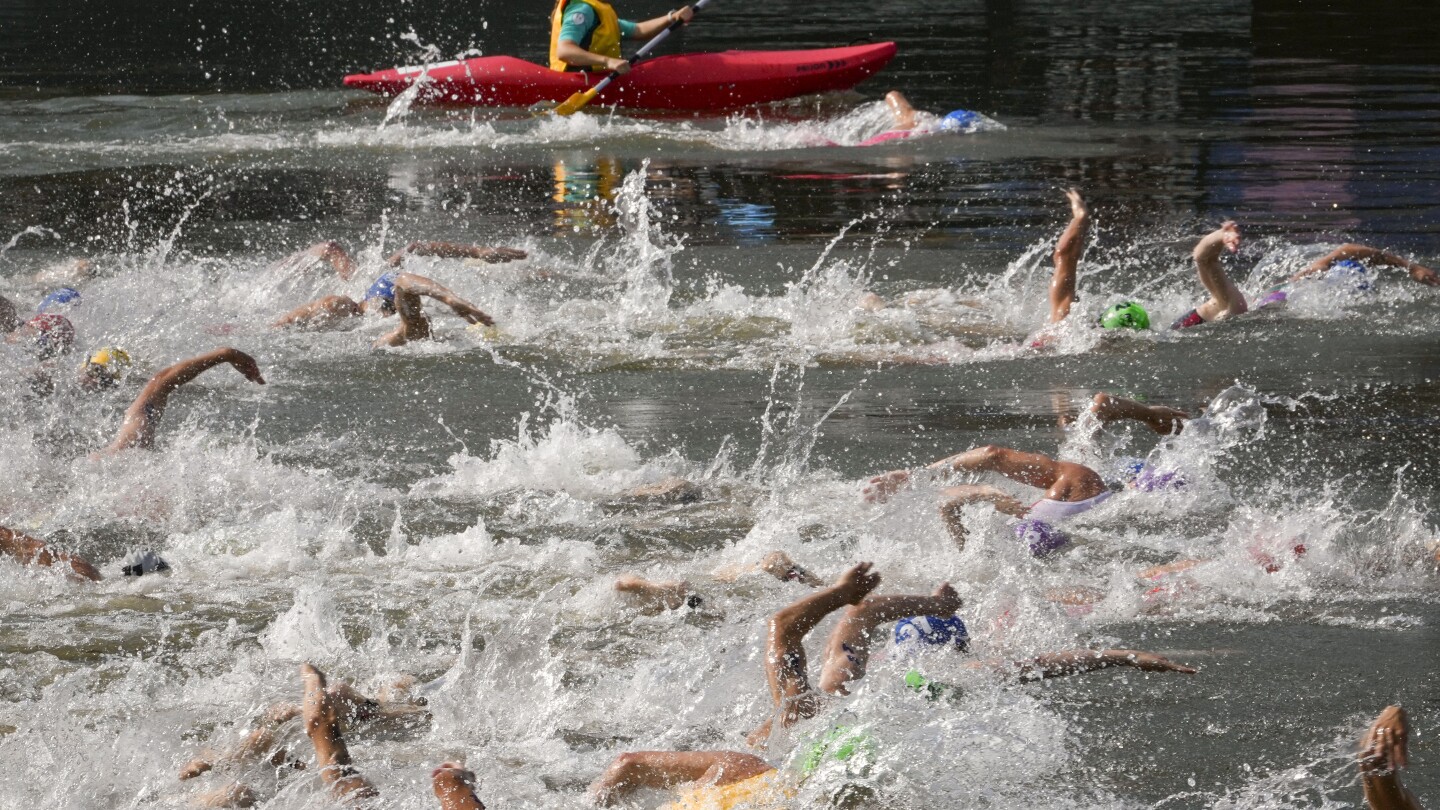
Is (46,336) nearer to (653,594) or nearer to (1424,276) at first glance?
(653,594)

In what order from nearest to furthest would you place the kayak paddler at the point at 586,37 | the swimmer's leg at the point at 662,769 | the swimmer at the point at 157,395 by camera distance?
the swimmer's leg at the point at 662,769, the swimmer at the point at 157,395, the kayak paddler at the point at 586,37

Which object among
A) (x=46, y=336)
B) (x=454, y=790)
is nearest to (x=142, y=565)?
(x=454, y=790)

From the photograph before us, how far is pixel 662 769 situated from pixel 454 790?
544 millimetres

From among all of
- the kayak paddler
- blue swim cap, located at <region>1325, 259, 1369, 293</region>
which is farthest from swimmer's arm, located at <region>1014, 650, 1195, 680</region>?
the kayak paddler

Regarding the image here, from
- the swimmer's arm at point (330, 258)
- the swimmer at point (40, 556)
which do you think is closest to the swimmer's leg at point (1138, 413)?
the swimmer at point (40, 556)

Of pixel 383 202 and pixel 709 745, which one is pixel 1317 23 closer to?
pixel 383 202

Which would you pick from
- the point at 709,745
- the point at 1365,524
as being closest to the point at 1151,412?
the point at 1365,524

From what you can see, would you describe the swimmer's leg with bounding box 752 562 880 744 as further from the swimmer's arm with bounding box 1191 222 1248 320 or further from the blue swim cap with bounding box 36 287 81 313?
the blue swim cap with bounding box 36 287 81 313

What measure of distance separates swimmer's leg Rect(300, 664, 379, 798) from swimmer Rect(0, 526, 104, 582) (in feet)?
5.21

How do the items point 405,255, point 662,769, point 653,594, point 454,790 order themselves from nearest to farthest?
1. point 454,790
2. point 662,769
3. point 653,594
4. point 405,255

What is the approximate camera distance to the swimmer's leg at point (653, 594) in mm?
5488

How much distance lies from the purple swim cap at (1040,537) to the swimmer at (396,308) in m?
3.11

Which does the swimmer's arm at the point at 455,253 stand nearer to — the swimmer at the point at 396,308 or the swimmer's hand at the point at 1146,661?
the swimmer at the point at 396,308

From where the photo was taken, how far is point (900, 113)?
15.5m
